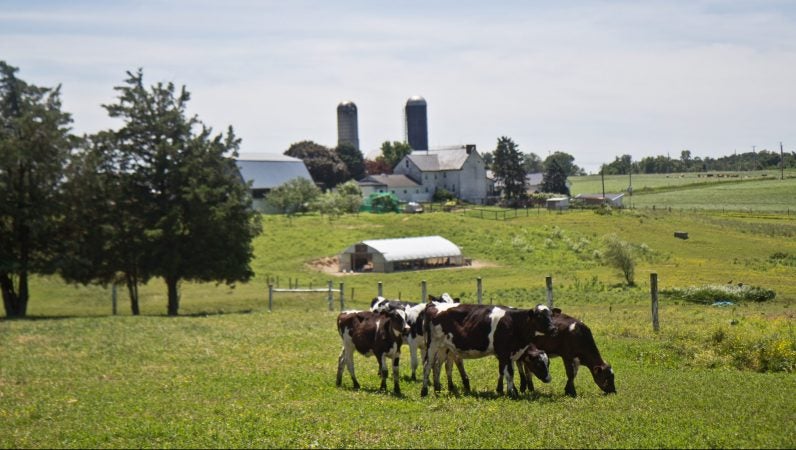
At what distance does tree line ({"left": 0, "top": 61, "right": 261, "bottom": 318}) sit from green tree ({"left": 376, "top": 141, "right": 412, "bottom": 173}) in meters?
114

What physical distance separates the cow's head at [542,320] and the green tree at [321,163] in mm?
114183

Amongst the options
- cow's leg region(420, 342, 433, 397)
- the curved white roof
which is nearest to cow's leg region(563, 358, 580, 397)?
cow's leg region(420, 342, 433, 397)

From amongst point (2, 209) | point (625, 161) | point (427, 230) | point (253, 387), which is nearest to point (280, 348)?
point (253, 387)

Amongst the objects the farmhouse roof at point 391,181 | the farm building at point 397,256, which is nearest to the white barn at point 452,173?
the farmhouse roof at point 391,181

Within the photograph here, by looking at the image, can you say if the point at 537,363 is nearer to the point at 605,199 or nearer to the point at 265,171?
the point at 605,199

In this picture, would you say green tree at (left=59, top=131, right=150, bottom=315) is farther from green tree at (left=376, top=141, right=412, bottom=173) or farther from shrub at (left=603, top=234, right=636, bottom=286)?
green tree at (left=376, top=141, right=412, bottom=173)

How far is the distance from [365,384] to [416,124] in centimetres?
15916

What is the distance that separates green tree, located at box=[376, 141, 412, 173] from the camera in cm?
15725

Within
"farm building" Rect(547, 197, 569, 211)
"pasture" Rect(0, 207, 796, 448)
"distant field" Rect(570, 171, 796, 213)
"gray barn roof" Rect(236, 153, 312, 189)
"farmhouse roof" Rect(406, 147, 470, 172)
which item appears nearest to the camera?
"pasture" Rect(0, 207, 796, 448)

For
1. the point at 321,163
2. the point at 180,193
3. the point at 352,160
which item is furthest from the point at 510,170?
the point at 180,193

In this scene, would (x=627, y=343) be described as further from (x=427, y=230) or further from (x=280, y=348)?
A: (x=427, y=230)

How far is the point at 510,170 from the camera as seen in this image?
11669 centimetres

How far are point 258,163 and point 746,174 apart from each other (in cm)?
6540

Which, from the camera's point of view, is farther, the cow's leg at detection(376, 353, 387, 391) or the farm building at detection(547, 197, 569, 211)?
the farm building at detection(547, 197, 569, 211)
